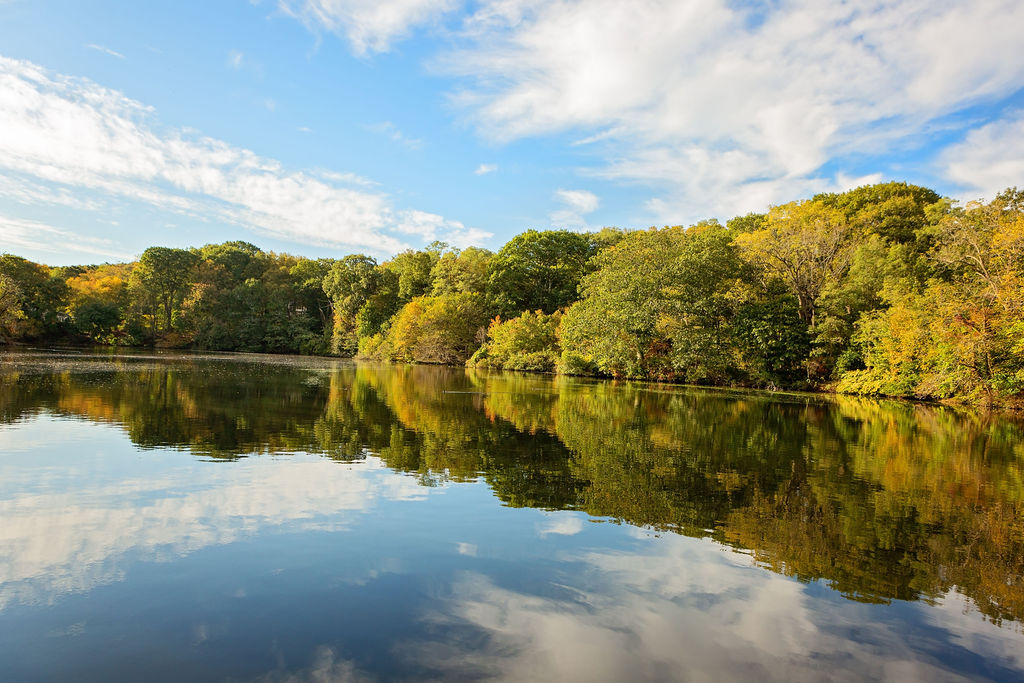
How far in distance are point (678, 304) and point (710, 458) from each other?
2675cm

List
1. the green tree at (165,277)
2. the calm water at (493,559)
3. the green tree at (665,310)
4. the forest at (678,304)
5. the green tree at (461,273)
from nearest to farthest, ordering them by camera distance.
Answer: the calm water at (493,559)
the forest at (678,304)
the green tree at (665,310)
the green tree at (461,273)
the green tree at (165,277)

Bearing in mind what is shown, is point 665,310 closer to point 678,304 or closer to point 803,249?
point 678,304

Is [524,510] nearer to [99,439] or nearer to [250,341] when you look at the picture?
[99,439]

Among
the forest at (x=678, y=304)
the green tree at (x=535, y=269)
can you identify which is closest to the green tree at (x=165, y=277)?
the forest at (x=678, y=304)

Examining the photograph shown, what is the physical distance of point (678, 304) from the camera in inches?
1452

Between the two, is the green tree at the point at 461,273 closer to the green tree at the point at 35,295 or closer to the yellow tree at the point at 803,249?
the yellow tree at the point at 803,249

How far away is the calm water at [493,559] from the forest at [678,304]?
17.4 m

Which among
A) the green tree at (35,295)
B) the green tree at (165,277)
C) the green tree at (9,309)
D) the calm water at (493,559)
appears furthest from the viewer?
the green tree at (165,277)

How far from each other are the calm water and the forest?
17368mm

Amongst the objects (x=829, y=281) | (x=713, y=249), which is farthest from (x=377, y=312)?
(x=829, y=281)

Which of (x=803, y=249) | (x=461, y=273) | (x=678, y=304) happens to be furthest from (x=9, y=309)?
(x=803, y=249)

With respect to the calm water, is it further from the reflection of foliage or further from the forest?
the forest

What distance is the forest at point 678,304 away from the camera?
26.2 meters

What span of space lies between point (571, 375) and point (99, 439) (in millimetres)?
36983
